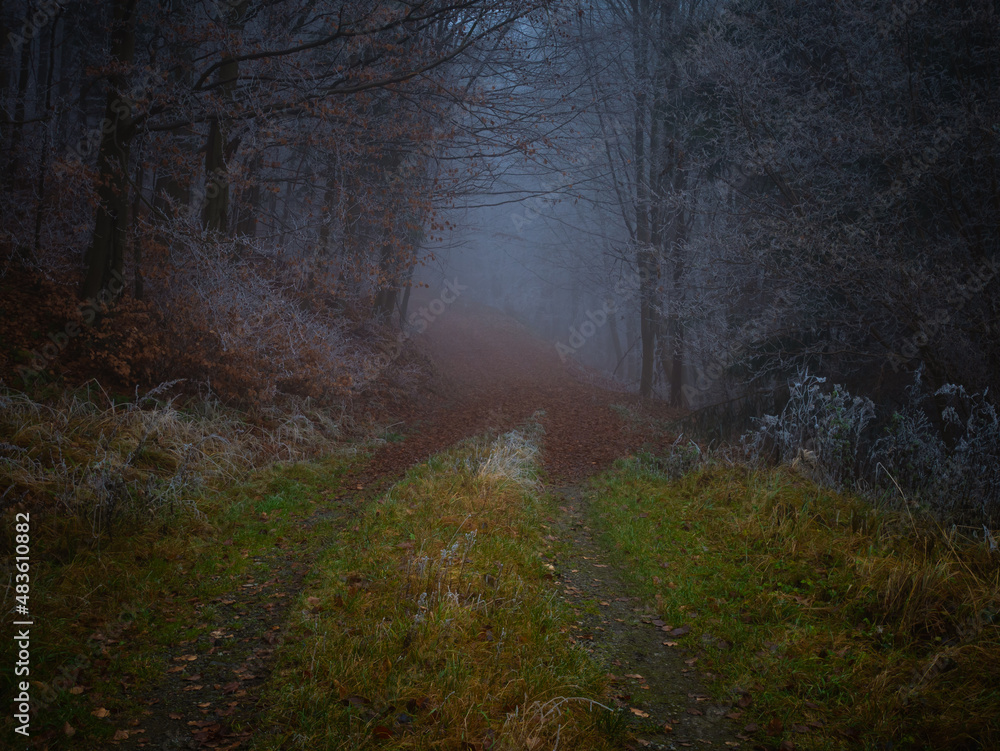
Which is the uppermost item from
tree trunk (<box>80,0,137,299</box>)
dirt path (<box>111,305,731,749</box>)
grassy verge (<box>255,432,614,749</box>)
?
tree trunk (<box>80,0,137,299</box>)

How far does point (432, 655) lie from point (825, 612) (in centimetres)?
300

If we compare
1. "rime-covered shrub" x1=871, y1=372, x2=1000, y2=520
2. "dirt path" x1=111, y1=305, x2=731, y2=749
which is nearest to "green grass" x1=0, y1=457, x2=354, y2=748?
"dirt path" x1=111, y1=305, x2=731, y2=749

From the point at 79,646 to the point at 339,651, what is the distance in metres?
1.52

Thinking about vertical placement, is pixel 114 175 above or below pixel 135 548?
above

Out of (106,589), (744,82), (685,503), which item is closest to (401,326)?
(744,82)

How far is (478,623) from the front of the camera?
3.94 m

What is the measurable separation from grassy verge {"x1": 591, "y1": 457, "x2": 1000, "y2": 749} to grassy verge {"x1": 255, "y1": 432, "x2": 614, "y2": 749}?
1039 mm

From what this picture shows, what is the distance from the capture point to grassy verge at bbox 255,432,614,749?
3.03 m

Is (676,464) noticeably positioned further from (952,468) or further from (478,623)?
(478,623)

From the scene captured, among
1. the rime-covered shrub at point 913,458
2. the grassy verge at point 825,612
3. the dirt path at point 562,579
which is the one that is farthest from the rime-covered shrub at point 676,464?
the grassy verge at point 825,612

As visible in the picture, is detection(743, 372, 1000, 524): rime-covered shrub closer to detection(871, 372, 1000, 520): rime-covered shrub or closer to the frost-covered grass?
detection(871, 372, 1000, 520): rime-covered shrub

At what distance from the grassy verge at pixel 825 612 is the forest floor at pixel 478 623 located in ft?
0.07

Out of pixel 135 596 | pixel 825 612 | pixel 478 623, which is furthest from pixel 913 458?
pixel 135 596

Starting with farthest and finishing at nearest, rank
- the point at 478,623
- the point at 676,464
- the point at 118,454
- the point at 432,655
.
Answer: the point at 676,464
the point at 118,454
the point at 478,623
the point at 432,655
